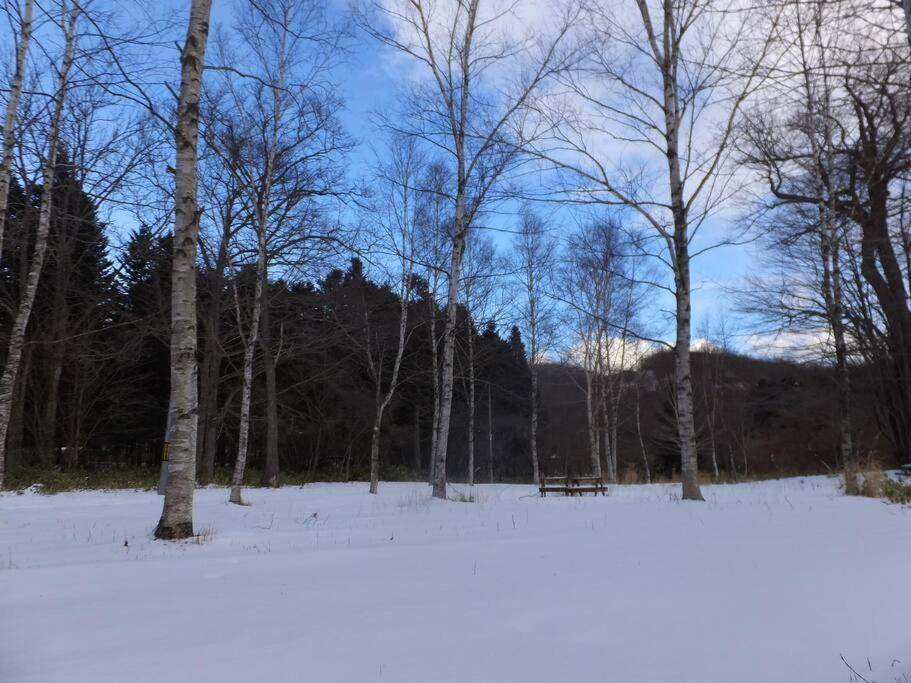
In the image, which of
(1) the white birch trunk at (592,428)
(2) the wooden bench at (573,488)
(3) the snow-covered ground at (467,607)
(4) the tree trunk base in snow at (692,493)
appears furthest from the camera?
(1) the white birch trunk at (592,428)

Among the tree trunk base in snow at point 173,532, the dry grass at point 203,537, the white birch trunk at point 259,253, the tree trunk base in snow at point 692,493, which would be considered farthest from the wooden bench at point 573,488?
the tree trunk base in snow at point 173,532

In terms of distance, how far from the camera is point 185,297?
5613mm

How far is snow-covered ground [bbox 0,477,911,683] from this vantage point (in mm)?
2191

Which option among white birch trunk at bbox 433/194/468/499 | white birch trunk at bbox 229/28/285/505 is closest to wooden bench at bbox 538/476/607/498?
white birch trunk at bbox 433/194/468/499

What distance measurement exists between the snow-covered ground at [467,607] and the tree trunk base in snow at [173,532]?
0.47 ft

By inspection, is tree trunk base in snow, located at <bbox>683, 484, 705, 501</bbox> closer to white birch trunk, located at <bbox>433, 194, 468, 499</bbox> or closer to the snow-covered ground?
the snow-covered ground

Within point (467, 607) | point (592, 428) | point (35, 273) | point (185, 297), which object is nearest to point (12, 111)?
point (35, 273)

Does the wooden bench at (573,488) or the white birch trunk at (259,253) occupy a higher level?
the white birch trunk at (259,253)

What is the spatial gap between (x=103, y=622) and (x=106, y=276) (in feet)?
72.4

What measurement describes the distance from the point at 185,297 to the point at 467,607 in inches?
172

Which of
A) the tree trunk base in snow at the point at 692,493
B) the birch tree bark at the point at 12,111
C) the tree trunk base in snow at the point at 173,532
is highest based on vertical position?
the birch tree bark at the point at 12,111

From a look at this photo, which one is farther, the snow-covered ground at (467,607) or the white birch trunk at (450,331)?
the white birch trunk at (450,331)

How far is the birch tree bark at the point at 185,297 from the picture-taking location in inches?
210

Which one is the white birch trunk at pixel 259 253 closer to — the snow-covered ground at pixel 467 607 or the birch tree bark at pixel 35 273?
the birch tree bark at pixel 35 273
